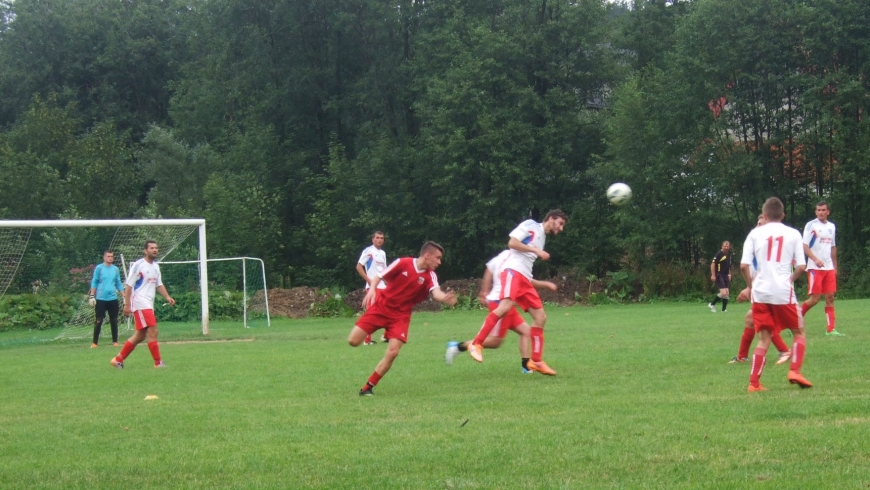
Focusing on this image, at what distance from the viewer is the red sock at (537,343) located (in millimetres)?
11637

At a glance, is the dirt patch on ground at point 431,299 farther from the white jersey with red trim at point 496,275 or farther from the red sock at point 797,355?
the red sock at point 797,355

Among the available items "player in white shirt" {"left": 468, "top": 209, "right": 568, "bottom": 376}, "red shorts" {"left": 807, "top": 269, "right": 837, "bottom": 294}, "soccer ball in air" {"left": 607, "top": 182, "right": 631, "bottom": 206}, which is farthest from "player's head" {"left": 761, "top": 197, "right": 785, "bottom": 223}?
"red shorts" {"left": 807, "top": 269, "right": 837, "bottom": 294}

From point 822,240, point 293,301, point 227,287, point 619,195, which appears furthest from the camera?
point 293,301

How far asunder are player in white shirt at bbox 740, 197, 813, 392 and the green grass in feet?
1.06

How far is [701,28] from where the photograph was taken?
3803 cm

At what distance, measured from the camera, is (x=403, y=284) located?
422 inches

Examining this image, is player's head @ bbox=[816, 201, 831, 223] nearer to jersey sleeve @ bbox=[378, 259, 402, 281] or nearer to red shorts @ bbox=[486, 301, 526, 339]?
red shorts @ bbox=[486, 301, 526, 339]

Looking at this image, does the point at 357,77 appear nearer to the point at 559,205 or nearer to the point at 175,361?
the point at 559,205

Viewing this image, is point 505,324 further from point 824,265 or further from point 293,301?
point 293,301

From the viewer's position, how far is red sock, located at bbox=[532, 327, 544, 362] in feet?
38.2

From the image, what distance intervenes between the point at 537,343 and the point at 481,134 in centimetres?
3039

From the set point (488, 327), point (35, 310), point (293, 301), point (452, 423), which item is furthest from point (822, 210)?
point (35, 310)

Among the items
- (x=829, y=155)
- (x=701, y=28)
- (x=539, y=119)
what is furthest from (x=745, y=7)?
(x=539, y=119)

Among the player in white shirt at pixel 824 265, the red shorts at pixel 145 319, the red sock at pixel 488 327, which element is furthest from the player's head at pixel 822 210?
the red shorts at pixel 145 319
